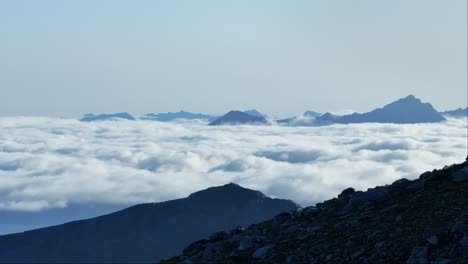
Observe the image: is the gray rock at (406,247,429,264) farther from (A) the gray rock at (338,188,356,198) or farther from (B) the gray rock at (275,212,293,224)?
(A) the gray rock at (338,188,356,198)

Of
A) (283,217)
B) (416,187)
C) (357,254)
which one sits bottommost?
(357,254)

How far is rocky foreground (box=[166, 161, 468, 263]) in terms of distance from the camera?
21.5 metres

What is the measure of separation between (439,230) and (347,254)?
331 centimetres

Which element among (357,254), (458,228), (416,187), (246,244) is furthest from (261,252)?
(458,228)

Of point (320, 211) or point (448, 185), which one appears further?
point (320, 211)

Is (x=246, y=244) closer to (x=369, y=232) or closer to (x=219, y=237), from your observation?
(x=219, y=237)

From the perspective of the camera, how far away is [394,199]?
2956cm

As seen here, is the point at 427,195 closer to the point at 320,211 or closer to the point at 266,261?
the point at 320,211

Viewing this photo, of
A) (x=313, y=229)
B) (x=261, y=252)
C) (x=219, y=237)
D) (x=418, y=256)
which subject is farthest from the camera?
(x=219, y=237)

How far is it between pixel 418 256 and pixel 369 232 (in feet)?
13.4

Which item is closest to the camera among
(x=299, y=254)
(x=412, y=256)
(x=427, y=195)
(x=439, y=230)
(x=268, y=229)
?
(x=412, y=256)

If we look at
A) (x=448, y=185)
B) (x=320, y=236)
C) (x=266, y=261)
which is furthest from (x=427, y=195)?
(x=266, y=261)

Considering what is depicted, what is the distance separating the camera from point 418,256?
2062 centimetres

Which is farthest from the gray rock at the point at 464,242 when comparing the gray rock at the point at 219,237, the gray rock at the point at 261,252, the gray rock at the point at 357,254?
the gray rock at the point at 219,237
